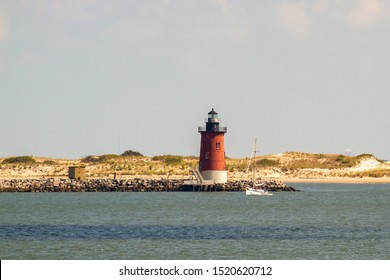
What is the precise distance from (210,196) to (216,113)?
8905 millimetres

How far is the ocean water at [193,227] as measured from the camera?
43.2 m

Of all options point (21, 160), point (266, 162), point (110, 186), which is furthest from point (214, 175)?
point (266, 162)

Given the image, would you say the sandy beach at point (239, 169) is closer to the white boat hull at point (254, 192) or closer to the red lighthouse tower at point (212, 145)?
the white boat hull at point (254, 192)

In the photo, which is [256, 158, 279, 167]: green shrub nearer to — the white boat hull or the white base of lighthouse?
the white boat hull

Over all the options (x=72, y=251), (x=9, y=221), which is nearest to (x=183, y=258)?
(x=72, y=251)

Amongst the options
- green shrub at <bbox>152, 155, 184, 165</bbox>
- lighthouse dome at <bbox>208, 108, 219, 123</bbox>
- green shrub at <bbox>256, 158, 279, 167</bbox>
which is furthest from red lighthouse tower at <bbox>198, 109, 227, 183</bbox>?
green shrub at <bbox>256, 158, 279, 167</bbox>

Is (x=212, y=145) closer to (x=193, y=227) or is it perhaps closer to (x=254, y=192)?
(x=254, y=192)

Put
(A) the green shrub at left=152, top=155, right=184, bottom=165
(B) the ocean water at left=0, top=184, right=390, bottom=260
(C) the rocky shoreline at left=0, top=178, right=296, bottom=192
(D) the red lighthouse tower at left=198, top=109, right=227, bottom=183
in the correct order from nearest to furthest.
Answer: (B) the ocean water at left=0, top=184, right=390, bottom=260 < (D) the red lighthouse tower at left=198, top=109, right=227, bottom=183 < (C) the rocky shoreline at left=0, top=178, right=296, bottom=192 < (A) the green shrub at left=152, top=155, right=184, bottom=165

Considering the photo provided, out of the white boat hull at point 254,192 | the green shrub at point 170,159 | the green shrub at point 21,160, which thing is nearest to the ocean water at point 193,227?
the white boat hull at point 254,192

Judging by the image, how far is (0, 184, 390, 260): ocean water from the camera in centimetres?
4319

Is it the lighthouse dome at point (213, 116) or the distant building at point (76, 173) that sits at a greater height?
the lighthouse dome at point (213, 116)

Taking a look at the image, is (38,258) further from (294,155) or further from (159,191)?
(294,155)

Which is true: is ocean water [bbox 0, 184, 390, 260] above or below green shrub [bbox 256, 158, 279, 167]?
below

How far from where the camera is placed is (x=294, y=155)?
170 metres
